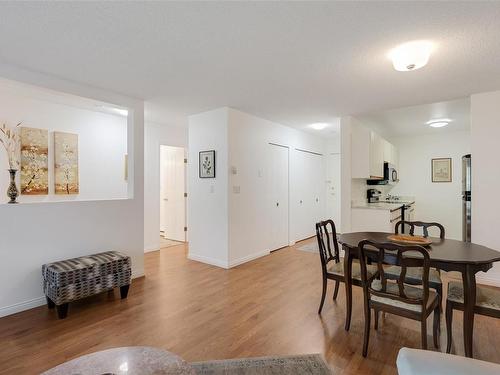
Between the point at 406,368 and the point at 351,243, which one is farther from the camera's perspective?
the point at 351,243

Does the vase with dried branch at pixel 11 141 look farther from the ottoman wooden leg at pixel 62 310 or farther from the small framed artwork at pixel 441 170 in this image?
the small framed artwork at pixel 441 170

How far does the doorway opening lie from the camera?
605 centimetres

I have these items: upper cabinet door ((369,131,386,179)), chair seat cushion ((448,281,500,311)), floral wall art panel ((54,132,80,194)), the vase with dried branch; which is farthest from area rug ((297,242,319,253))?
the vase with dried branch

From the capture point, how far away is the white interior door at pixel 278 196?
516 centimetres

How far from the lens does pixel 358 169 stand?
4.62 metres

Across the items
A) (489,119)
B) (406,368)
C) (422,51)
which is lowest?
(406,368)

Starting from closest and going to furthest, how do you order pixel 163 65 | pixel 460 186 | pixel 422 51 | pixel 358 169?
pixel 422 51 < pixel 163 65 < pixel 358 169 < pixel 460 186

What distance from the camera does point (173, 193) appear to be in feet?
20.5

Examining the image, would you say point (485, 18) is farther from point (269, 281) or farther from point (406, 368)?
point (269, 281)

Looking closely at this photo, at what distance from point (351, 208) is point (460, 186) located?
337 cm

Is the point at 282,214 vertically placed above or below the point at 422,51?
below

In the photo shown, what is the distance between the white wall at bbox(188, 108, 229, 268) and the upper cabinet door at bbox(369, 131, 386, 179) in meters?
2.49

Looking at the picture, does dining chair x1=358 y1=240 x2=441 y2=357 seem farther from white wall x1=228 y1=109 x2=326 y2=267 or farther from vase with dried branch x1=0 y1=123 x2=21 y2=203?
vase with dried branch x1=0 y1=123 x2=21 y2=203

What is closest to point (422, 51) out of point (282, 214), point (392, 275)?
point (392, 275)
